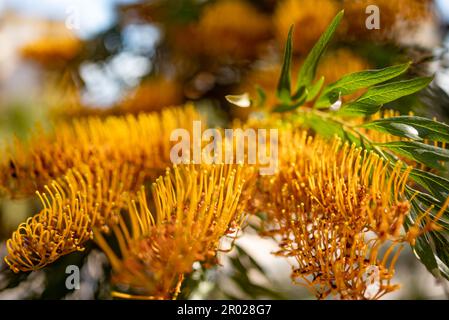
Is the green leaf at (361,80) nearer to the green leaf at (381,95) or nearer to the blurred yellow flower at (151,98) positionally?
the green leaf at (381,95)

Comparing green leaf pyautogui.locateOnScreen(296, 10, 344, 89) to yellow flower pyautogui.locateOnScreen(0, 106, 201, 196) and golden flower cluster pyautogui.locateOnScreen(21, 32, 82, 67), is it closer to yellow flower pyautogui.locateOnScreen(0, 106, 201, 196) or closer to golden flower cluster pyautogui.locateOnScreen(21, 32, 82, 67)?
yellow flower pyautogui.locateOnScreen(0, 106, 201, 196)


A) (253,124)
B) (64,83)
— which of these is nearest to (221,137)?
(253,124)

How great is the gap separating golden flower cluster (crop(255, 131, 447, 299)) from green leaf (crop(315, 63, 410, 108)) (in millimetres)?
47

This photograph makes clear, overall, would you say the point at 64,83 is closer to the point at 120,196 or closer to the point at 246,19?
the point at 246,19

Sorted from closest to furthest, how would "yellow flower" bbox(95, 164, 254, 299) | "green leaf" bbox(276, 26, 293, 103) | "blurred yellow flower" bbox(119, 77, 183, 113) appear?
"yellow flower" bbox(95, 164, 254, 299)
"green leaf" bbox(276, 26, 293, 103)
"blurred yellow flower" bbox(119, 77, 183, 113)

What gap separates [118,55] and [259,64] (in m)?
0.25

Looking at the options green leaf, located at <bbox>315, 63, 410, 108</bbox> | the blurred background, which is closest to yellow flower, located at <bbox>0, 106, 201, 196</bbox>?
the blurred background

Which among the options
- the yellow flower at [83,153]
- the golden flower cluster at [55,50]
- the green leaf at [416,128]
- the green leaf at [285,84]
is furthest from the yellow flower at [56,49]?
the green leaf at [416,128]

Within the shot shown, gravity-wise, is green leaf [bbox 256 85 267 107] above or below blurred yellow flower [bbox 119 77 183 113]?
above

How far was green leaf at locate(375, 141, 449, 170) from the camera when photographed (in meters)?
→ 0.31

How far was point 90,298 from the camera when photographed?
0.42m

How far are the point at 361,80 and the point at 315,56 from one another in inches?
1.8

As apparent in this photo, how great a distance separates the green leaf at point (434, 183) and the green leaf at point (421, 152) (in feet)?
0.03

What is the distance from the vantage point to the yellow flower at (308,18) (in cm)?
55
